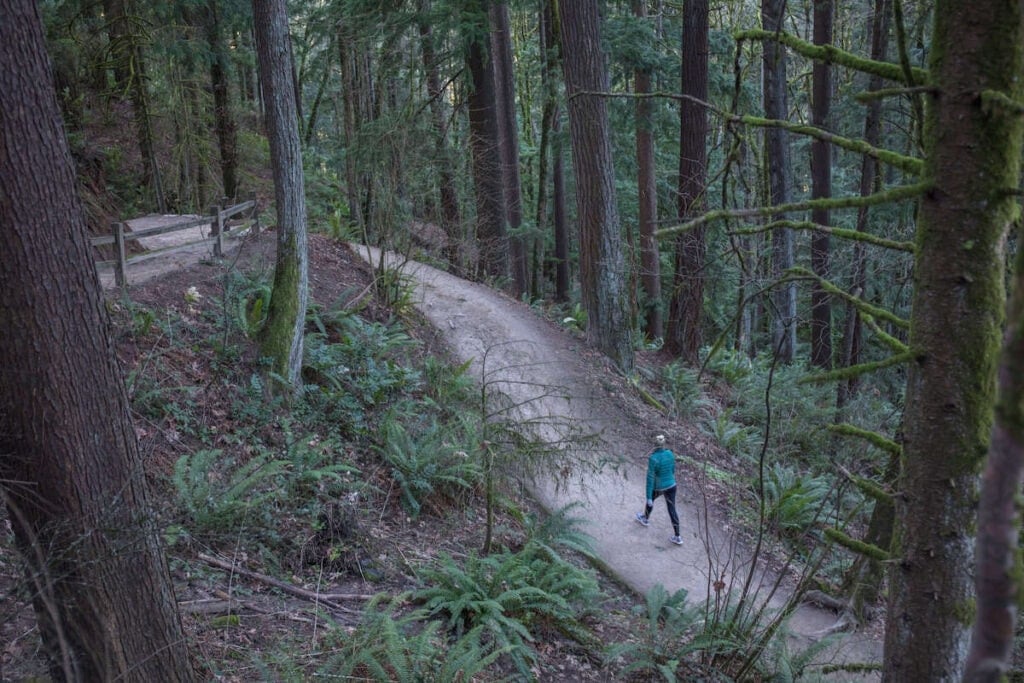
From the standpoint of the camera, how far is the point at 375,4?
16.8m

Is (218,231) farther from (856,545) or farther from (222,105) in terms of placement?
(856,545)

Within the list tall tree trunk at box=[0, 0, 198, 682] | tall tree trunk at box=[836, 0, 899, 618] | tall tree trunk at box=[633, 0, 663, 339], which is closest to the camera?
tall tree trunk at box=[0, 0, 198, 682]

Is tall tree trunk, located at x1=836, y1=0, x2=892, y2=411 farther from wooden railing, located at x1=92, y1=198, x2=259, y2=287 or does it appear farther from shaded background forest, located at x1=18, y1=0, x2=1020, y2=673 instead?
wooden railing, located at x1=92, y1=198, x2=259, y2=287

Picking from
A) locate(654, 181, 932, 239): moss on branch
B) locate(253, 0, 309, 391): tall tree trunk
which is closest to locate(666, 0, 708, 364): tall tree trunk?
locate(253, 0, 309, 391): tall tree trunk

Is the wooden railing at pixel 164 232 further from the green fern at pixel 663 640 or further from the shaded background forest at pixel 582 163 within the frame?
the green fern at pixel 663 640

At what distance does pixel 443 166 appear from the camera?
15.2m

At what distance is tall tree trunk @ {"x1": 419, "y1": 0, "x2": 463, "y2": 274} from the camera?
1527 centimetres

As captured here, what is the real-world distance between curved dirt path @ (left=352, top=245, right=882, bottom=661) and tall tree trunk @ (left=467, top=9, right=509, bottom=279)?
1.35 metres

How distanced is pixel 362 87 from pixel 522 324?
6.91 m

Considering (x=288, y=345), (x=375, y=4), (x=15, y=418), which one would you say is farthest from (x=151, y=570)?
(x=375, y=4)

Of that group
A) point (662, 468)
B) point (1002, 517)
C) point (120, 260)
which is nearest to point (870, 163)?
point (662, 468)

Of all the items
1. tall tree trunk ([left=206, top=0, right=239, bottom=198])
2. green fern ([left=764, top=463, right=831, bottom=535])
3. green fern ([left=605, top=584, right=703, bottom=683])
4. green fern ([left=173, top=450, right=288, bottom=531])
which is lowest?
green fern ([left=764, top=463, right=831, bottom=535])

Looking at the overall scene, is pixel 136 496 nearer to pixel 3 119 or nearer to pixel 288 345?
pixel 3 119

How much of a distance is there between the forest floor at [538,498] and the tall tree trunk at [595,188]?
27.6 inches
